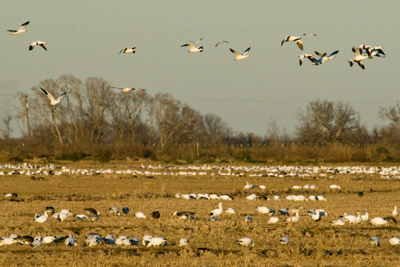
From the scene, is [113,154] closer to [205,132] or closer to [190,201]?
[190,201]

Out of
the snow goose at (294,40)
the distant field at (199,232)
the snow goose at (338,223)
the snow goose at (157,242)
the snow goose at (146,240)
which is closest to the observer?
the distant field at (199,232)

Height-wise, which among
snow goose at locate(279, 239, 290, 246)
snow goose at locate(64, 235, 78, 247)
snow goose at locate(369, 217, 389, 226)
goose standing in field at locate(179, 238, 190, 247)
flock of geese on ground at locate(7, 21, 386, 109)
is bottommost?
snow goose at locate(369, 217, 389, 226)

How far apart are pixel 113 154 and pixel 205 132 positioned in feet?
129

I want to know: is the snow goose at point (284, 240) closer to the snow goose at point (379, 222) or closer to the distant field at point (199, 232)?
the distant field at point (199, 232)

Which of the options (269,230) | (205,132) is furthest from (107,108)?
(269,230)

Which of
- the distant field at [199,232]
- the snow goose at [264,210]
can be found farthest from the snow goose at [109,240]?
the snow goose at [264,210]

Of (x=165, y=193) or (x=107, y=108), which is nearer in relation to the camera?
(x=165, y=193)

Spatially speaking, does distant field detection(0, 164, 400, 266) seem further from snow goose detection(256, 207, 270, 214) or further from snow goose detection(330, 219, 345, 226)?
snow goose detection(256, 207, 270, 214)

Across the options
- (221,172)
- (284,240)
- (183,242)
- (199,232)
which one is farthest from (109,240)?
(221,172)

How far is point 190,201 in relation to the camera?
46.0ft

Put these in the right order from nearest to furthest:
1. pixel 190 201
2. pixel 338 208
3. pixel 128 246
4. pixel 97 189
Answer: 1. pixel 128 246
2. pixel 338 208
3. pixel 190 201
4. pixel 97 189

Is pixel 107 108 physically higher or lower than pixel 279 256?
higher

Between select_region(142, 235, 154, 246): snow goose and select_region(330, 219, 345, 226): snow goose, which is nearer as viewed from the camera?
select_region(142, 235, 154, 246): snow goose

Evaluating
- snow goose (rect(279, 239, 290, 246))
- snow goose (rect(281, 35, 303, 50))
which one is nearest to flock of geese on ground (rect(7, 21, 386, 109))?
snow goose (rect(281, 35, 303, 50))
